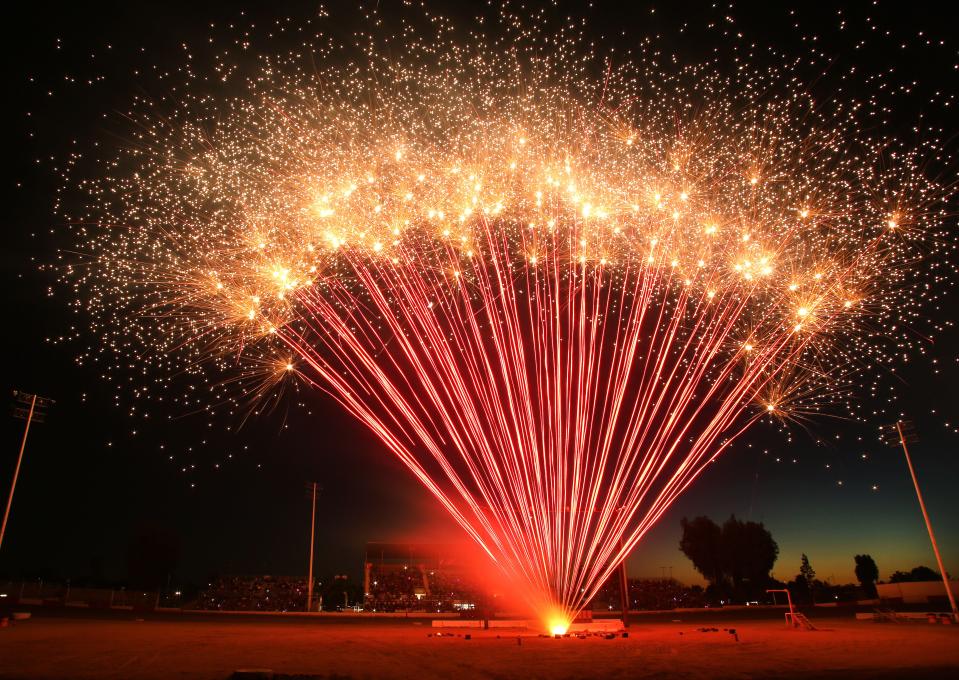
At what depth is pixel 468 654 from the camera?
13.5 metres

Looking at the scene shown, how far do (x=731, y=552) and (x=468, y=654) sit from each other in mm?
51848

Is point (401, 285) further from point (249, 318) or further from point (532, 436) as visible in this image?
point (532, 436)

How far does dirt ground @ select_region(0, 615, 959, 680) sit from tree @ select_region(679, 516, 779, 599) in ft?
136

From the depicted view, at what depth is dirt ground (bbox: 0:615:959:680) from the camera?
1040cm

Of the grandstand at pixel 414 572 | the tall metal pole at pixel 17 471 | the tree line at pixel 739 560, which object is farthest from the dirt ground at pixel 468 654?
the tree line at pixel 739 560

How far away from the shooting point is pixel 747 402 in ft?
47.0

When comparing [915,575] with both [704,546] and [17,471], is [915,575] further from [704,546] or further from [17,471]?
[17,471]

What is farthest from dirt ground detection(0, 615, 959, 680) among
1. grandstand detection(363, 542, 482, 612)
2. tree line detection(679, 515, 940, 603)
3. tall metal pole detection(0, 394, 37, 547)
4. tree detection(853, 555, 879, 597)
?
tree detection(853, 555, 879, 597)

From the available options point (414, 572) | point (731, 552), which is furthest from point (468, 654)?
point (731, 552)

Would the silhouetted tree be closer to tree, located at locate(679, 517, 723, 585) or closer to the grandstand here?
tree, located at locate(679, 517, 723, 585)

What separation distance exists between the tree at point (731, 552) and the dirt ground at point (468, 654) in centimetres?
4130

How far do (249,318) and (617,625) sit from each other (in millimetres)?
14027

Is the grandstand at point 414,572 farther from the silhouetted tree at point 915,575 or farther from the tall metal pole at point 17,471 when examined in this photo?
the silhouetted tree at point 915,575

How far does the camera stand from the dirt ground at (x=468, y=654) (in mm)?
10398
